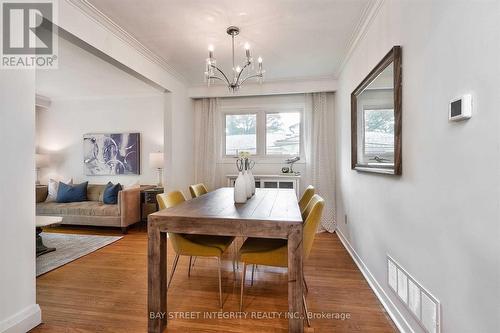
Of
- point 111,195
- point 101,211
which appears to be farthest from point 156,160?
point 101,211

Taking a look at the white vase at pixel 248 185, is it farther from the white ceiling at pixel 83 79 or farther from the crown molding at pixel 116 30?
the white ceiling at pixel 83 79

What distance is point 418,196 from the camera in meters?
1.45

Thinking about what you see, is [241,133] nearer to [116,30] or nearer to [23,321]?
[116,30]

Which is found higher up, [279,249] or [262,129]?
[262,129]

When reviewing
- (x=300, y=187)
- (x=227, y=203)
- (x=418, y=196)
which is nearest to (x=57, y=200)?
(x=227, y=203)

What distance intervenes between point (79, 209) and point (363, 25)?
483 centimetres

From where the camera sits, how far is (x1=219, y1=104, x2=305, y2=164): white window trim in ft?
14.2

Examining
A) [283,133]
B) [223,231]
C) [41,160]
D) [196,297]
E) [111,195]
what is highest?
[283,133]

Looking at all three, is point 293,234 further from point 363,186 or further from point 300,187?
point 300,187

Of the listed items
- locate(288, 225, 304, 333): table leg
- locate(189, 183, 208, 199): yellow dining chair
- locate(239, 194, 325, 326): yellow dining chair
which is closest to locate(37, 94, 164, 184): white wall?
locate(189, 183, 208, 199): yellow dining chair

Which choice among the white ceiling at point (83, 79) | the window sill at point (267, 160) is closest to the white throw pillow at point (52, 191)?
the white ceiling at point (83, 79)

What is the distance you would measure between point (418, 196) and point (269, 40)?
2244 millimetres

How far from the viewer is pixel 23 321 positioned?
1.63 meters

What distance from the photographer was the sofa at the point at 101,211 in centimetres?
395
